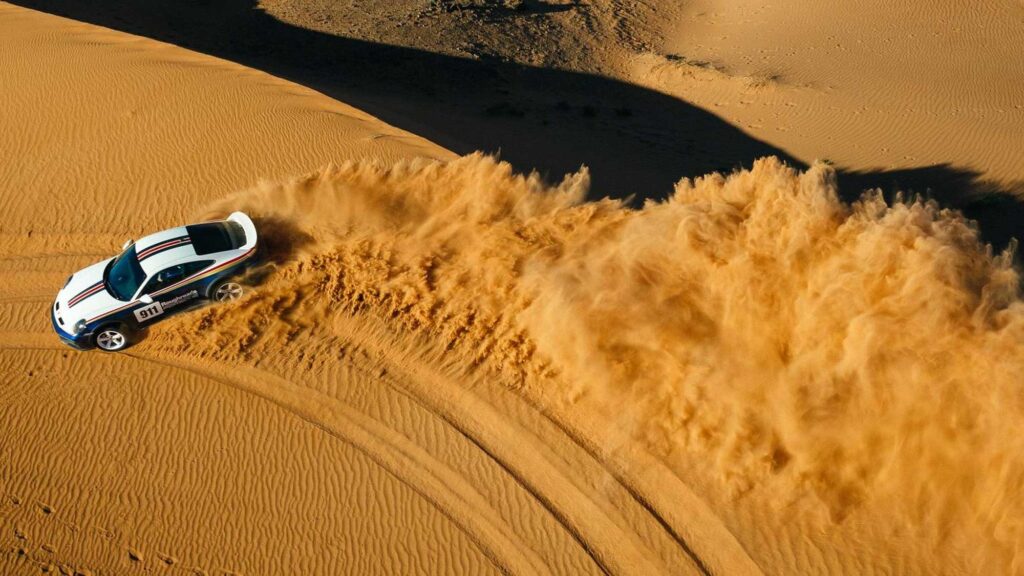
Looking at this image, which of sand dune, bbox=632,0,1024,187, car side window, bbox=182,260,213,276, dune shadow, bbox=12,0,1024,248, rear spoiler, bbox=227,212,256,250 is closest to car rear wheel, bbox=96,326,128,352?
car side window, bbox=182,260,213,276

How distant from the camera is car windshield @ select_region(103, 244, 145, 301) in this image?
9.60m

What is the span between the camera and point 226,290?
10219 mm

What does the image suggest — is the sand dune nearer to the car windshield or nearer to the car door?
the car door

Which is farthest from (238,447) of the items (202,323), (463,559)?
(463,559)

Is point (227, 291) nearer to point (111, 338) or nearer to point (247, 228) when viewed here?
point (247, 228)

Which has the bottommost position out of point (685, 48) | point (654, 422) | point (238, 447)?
point (238, 447)

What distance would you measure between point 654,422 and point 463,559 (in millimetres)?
2909

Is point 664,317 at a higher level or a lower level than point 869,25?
lower

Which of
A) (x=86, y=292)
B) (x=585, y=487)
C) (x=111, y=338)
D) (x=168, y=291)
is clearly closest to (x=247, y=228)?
(x=168, y=291)

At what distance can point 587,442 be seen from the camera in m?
8.80

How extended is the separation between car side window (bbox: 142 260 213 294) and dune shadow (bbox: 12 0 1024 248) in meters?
5.90

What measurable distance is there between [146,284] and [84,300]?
970 millimetres

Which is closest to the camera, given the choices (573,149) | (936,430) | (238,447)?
(936,430)

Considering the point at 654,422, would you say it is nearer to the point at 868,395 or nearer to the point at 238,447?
the point at 868,395
